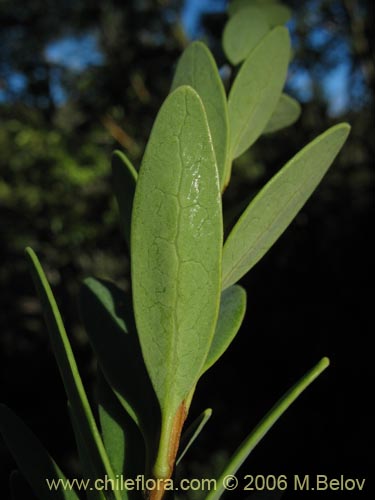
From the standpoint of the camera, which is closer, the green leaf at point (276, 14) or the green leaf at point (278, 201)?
the green leaf at point (278, 201)

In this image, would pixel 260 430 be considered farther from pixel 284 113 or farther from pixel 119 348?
pixel 284 113

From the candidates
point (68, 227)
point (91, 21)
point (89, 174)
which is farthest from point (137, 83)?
point (91, 21)

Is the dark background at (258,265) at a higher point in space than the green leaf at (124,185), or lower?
lower

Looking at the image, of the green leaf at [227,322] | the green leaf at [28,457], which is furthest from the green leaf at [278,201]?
the green leaf at [28,457]

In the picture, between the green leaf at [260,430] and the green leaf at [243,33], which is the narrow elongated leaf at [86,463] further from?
the green leaf at [243,33]

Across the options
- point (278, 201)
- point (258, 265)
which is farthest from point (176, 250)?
point (258, 265)

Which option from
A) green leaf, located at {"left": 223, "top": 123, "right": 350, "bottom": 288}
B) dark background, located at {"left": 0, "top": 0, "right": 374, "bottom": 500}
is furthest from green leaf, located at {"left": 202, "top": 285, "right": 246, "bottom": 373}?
dark background, located at {"left": 0, "top": 0, "right": 374, "bottom": 500}
